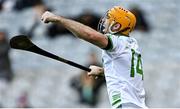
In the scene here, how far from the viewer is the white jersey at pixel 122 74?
19.4ft

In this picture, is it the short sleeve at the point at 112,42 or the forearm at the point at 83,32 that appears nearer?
the forearm at the point at 83,32

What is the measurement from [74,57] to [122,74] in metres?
6.95

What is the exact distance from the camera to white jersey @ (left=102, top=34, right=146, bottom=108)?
592cm

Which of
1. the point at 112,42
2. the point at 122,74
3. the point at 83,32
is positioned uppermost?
the point at 83,32

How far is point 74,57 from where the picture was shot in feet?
42.3

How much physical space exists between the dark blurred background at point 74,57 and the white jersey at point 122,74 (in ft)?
17.8

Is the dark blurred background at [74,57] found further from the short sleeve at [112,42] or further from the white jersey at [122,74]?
the short sleeve at [112,42]

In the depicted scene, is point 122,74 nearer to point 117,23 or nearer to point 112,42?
point 112,42

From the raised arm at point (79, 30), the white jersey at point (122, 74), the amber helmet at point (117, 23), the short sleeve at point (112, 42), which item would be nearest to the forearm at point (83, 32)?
the raised arm at point (79, 30)

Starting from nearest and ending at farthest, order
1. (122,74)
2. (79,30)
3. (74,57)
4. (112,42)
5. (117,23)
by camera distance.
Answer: (79,30) < (112,42) < (122,74) < (117,23) < (74,57)

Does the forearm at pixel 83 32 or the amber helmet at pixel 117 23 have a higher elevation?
the forearm at pixel 83 32

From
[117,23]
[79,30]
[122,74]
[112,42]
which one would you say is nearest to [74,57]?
[117,23]

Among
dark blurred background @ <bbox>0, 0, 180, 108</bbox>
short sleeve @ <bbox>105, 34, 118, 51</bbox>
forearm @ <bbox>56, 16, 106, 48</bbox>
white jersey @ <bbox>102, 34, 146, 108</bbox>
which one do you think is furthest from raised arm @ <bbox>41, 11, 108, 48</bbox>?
dark blurred background @ <bbox>0, 0, 180, 108</bbox>

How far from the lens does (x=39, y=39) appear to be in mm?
13336
